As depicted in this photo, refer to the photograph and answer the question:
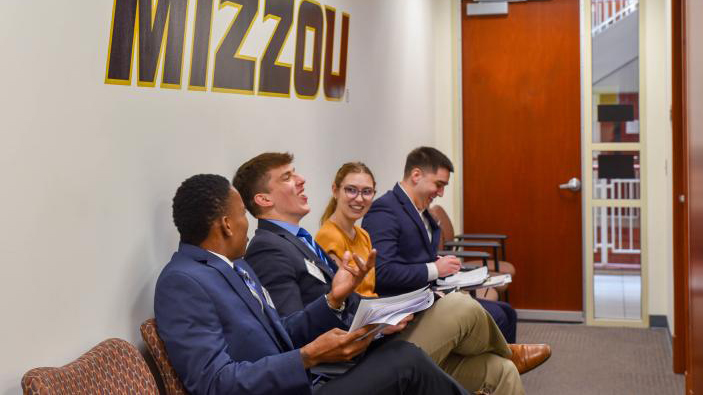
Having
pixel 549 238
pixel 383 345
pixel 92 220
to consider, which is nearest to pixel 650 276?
pixel 549 238

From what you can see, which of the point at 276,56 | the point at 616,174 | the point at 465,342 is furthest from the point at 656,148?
the point at 276,56

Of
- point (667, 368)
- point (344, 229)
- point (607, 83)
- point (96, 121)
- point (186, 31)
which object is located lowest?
point (667, 368)

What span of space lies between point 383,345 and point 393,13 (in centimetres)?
303

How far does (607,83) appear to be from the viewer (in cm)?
594

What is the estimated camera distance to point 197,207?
222cm

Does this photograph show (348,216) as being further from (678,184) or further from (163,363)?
(678,184)

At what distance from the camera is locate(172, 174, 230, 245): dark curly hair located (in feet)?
7.30

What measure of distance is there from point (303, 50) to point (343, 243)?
85cm

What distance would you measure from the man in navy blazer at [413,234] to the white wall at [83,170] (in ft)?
3.08

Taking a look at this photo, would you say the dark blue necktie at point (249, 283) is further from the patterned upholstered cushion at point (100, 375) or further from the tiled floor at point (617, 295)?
the tiled floor at point (617, 295)

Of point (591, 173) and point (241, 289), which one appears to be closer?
point (241, 289)

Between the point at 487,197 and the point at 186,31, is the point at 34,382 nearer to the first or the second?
the point at 186,31

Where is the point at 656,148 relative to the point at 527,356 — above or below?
above

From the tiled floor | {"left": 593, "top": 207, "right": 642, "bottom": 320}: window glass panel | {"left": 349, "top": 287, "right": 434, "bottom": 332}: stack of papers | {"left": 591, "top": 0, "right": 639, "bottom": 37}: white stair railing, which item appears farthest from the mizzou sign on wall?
the tiled floor
